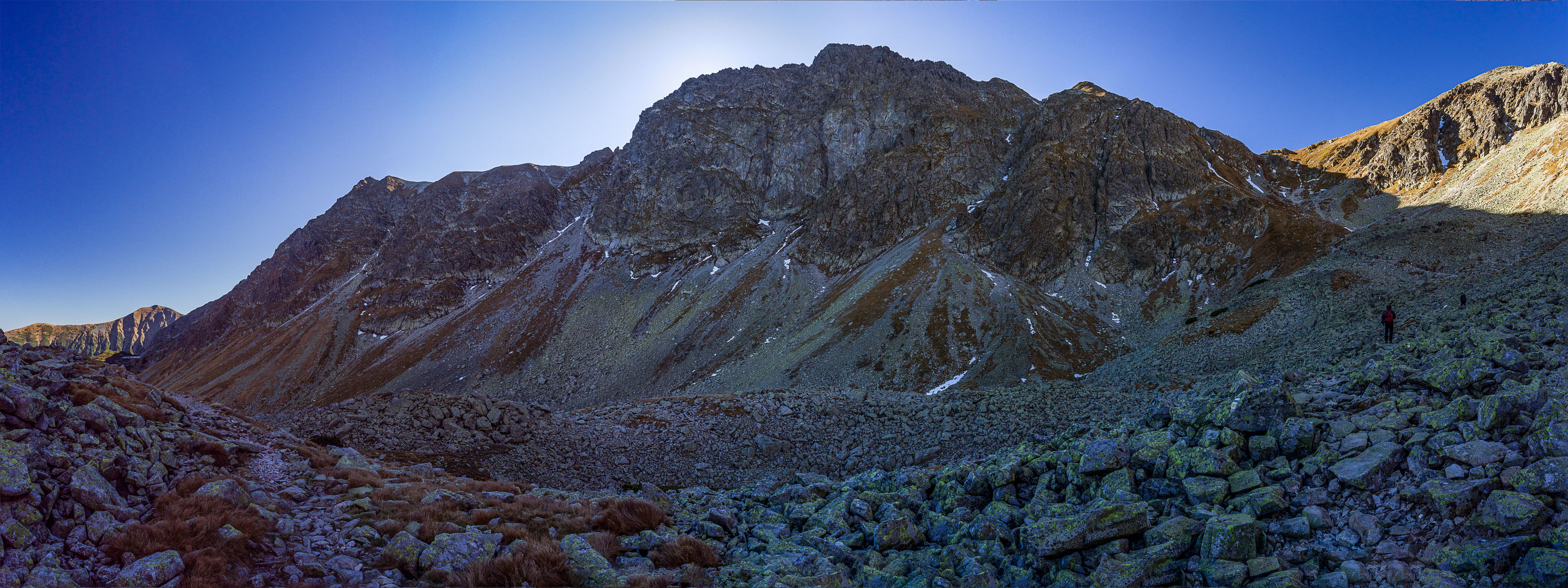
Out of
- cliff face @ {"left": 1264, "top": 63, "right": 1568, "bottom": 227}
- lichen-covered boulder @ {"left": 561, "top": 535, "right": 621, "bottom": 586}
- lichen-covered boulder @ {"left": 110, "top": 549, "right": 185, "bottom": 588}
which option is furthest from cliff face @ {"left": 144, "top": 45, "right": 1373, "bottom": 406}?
lichen-covered boulder @ {"left": 110, "top": 549, "right": 185, "bottom": 588}

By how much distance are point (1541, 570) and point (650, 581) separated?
36.4ft

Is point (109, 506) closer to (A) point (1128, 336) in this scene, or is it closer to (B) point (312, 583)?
(B) point (312, 583)

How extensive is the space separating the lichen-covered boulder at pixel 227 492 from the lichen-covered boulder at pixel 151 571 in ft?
Result: 8.51

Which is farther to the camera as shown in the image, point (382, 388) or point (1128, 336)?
point (382, 388)

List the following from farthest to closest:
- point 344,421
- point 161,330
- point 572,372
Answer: point 161,330
point 572,372
point 344,421

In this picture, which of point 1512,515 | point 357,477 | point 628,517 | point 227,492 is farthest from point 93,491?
point 1512,515

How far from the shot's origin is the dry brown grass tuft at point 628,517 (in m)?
12.1

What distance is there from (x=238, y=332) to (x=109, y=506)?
18721cm

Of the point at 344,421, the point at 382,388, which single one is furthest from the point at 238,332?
the point at 344,421

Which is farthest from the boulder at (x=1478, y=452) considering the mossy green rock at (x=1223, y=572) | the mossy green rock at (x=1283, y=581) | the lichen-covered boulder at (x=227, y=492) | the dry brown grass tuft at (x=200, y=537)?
the lichen-covered boulder at (x=227, y=492)

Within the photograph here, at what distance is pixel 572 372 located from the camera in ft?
284

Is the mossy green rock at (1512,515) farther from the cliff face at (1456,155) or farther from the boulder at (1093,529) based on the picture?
the cliff face at (1456,155)

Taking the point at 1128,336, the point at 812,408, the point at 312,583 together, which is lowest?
the point at 1128,336

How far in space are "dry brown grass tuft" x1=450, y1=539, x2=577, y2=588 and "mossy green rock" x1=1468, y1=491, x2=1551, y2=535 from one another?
12.6m
